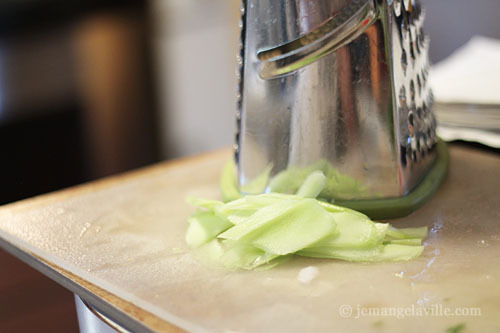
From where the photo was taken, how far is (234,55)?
2846 millimetres

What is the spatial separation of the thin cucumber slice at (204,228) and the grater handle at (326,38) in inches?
7.9

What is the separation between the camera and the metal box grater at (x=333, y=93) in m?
0.66

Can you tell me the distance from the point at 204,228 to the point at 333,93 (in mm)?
227

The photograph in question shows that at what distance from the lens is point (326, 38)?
2.17 feet

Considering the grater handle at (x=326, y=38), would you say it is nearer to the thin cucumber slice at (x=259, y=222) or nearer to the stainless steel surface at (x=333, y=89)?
the stainless steel surface at (x=333, y=89)

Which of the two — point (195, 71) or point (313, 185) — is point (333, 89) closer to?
point (313, 185)

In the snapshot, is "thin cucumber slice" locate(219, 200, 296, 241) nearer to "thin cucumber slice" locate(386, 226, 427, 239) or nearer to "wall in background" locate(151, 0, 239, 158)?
"thin cucumber slice" locate(386, 226, 427, 239)

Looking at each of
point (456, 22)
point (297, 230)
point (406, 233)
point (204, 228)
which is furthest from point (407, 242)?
point (456, 22)

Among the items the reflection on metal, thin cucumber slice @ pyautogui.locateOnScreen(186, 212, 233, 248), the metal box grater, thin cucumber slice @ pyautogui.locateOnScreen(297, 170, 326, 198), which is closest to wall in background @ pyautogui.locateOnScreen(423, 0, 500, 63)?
the metal box grater

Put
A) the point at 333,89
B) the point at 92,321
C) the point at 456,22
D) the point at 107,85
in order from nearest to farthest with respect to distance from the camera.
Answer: the point at 92,321, the point at 333,89, the point at 456,22, the point at 107,85

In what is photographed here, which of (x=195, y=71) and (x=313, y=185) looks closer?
(x=313, y=185)

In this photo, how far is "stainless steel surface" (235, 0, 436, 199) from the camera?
2.18 feet

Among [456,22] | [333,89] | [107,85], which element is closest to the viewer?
[333,89]

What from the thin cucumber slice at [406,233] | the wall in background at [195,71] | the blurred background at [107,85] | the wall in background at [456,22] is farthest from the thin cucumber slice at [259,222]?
the wall in background at [195,71]
